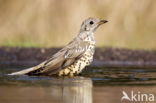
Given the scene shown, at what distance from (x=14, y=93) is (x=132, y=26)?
763 cm

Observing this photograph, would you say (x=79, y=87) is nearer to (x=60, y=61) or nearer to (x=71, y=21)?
(x=60, y=61)

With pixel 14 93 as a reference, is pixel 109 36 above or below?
above

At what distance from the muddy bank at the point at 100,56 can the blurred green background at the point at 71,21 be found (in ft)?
0.93

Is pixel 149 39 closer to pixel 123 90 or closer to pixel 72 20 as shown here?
pixel 72 20

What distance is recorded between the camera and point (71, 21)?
61.2ft

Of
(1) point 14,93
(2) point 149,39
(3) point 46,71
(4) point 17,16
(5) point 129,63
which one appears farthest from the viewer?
(4) point 17,16

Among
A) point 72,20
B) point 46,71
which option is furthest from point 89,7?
point 46,71

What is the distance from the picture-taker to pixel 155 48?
690 inches

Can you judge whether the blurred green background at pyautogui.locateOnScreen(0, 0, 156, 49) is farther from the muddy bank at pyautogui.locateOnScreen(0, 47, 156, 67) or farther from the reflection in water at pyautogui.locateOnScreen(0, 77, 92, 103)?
the reflection in water at pyautogui.locateOnScreen(0, 77, 92, 103)

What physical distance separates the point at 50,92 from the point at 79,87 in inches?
25.8

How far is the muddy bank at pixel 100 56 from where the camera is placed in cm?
1700

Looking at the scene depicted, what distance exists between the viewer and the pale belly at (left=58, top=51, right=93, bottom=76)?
1378cm

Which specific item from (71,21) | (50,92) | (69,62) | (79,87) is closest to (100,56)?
(71,21)

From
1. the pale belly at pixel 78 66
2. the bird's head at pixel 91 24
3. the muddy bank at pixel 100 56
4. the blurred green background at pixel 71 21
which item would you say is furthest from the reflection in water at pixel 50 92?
the blurred green background at pixel 71 21
